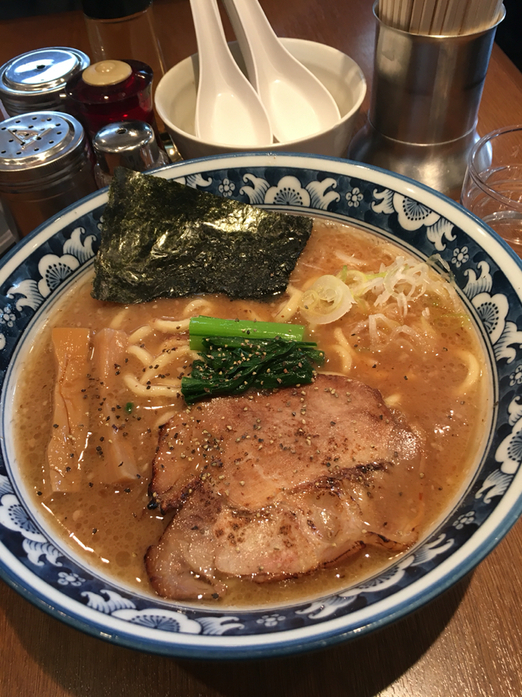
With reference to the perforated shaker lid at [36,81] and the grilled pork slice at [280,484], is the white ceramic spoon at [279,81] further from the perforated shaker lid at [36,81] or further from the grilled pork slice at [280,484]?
the grilled pork slice at [280,484]

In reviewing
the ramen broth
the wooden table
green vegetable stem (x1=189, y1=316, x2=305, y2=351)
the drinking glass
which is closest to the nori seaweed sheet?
the ramen broth

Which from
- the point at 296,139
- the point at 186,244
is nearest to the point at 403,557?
the point at 186,244

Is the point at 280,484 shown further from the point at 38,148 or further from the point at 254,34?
the point at 254,34

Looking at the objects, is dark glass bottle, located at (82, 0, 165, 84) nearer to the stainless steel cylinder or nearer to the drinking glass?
the stainless steel cylinder

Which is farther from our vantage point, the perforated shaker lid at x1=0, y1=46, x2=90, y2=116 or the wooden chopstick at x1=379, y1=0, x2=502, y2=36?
the perforated shaker lid at x1=0, y1=46, x2=90, y2=116

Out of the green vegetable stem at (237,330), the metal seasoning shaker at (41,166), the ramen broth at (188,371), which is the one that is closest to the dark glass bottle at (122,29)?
the metal seasoning shaker at (41,166)

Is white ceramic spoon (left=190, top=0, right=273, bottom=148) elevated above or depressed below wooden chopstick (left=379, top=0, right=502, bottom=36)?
below

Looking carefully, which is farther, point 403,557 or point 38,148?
point 38,148

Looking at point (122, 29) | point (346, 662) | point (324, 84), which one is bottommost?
point (346, 662)
